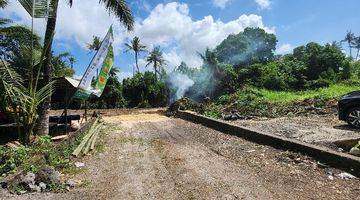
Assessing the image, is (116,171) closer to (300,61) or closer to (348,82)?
(348,82)

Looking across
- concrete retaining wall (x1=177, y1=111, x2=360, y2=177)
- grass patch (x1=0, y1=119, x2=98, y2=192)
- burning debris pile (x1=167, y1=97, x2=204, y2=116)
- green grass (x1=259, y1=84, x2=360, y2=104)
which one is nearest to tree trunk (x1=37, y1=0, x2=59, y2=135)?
grass patch (x1=0, y1=119, x2=98, y2=192)

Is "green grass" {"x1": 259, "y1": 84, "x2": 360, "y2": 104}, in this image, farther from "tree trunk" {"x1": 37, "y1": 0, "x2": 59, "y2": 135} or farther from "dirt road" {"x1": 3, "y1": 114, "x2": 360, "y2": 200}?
"tree trunk" {"x1": 37, "y1": 0, "x2": 59, "y2": 135}

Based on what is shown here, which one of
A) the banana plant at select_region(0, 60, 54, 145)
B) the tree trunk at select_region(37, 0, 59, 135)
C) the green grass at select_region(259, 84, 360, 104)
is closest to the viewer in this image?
the banana plant at select_region(0, 60, 54, 145)

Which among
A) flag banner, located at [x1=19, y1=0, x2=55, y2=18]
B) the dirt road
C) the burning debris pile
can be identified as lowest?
the dirt road

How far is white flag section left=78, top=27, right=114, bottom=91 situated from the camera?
10.9m

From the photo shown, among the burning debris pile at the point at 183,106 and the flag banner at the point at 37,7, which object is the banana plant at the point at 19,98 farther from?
the burning debris pile at the point at 183,106

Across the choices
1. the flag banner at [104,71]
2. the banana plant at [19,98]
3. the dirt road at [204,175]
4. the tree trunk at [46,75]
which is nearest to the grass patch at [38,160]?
the dirt road at [204,175]

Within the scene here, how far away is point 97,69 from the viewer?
36.5 feet

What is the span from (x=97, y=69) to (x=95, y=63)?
1.08 feet

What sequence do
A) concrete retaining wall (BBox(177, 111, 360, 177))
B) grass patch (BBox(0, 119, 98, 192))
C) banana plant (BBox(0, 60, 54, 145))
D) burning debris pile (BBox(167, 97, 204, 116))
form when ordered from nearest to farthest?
concrete retaining wall (BBox(177, 111, 360, 177)) → grass patch (BBox(0, 119, 98, 192)) → banana plant (BBox(0, 60, 54, 145)) → burning debris pile (BBox(167, 97, 204, 116))

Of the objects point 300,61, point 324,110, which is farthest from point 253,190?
point 300,61

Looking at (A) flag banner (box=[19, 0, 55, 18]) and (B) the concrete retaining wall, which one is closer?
(B) the concrete retaining wall

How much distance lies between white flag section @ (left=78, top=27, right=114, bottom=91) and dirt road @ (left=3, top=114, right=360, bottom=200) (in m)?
1.95

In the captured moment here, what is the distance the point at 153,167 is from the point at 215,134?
5.32m
